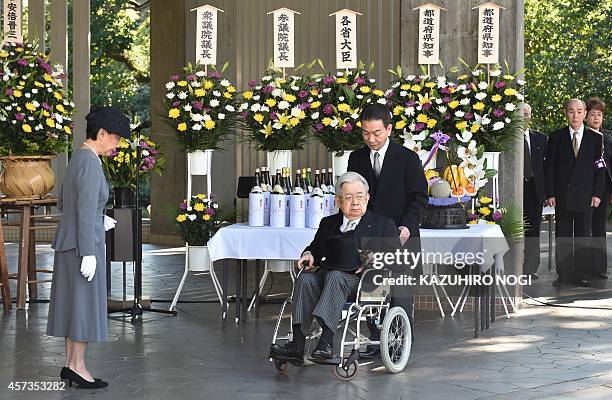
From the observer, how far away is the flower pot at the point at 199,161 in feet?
30.6

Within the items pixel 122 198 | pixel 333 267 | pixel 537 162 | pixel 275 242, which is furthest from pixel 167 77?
pixel 333 267

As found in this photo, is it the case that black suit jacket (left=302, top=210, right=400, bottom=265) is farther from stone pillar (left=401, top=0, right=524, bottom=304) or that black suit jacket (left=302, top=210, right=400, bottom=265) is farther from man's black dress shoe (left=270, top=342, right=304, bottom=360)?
stone pillar (left=401, top=0, right=524, bottom=304)

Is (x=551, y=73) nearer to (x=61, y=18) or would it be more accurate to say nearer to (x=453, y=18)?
(x=61, y=18)

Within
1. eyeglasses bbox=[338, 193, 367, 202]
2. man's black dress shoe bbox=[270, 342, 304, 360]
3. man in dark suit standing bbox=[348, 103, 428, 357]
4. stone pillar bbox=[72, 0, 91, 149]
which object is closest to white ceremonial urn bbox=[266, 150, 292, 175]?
man in dark suit standing bbox=[348, 103, 428, 357]

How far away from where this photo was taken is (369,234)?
687 cm

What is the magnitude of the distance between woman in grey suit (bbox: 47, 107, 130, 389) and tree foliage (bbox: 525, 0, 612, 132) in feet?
43.1

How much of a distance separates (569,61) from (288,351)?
1323cm

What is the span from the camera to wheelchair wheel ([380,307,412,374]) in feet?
22.3

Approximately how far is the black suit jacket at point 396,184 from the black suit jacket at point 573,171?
403cm

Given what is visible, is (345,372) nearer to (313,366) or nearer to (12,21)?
(313,366)

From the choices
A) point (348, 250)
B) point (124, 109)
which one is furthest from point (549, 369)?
point (124, 109)

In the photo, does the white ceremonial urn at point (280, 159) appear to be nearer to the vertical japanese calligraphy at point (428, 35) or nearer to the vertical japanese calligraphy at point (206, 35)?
the vertical japanese calligraphy at point (206, 35)

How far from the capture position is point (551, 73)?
19219 mm

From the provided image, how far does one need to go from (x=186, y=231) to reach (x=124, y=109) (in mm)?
13737
